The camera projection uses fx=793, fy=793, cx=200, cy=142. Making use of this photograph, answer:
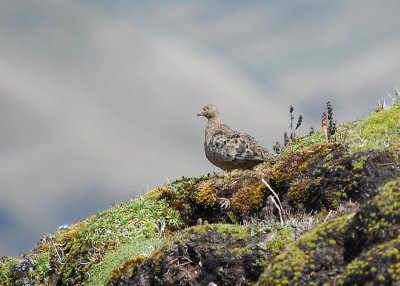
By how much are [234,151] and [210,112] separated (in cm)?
370

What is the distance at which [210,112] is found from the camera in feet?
68.9

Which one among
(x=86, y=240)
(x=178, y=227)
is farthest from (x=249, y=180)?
(x=86, y=240)

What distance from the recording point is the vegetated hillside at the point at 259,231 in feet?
23.7

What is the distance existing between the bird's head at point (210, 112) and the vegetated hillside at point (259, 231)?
9.69 feet

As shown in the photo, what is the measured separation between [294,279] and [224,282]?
267 cm

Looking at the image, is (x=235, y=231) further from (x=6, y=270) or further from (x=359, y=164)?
(x=6, y=270)

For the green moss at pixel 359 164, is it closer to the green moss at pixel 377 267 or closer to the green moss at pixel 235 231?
the green moss at pixel 235 231

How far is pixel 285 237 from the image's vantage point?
31.8 ft

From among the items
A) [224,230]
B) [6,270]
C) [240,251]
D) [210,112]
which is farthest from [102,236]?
[210,112]

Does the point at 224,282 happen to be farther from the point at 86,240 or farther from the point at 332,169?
the point at 86,240

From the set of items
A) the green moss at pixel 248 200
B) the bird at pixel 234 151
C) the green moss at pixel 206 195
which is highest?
the bird at pixel 234 151

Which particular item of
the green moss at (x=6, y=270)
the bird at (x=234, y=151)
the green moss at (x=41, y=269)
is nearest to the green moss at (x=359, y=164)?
the bird at (x=234, y=151)

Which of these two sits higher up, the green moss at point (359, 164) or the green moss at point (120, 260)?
the green moss at point (359, 164)

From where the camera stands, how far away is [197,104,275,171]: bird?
17.5 metres
